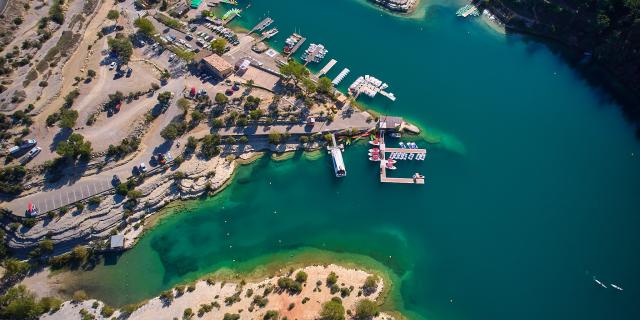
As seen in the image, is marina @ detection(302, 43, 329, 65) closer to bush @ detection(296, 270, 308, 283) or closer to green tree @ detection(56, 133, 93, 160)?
green tree @ detection(56, 133, 93, 160)

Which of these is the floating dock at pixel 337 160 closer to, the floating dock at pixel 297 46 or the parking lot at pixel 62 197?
the floating dock at pixel 297 46

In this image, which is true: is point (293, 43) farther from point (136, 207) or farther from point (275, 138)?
point (136, 207)

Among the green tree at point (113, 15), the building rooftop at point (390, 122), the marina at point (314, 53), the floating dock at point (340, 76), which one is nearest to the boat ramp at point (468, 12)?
the floating dock at point (340, 76)

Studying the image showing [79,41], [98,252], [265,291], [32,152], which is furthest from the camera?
[79,41]

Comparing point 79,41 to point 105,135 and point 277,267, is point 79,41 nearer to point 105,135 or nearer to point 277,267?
point 105,135

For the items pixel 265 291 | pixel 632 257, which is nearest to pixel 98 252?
pixel 265 291

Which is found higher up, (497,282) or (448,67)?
(448,67)
